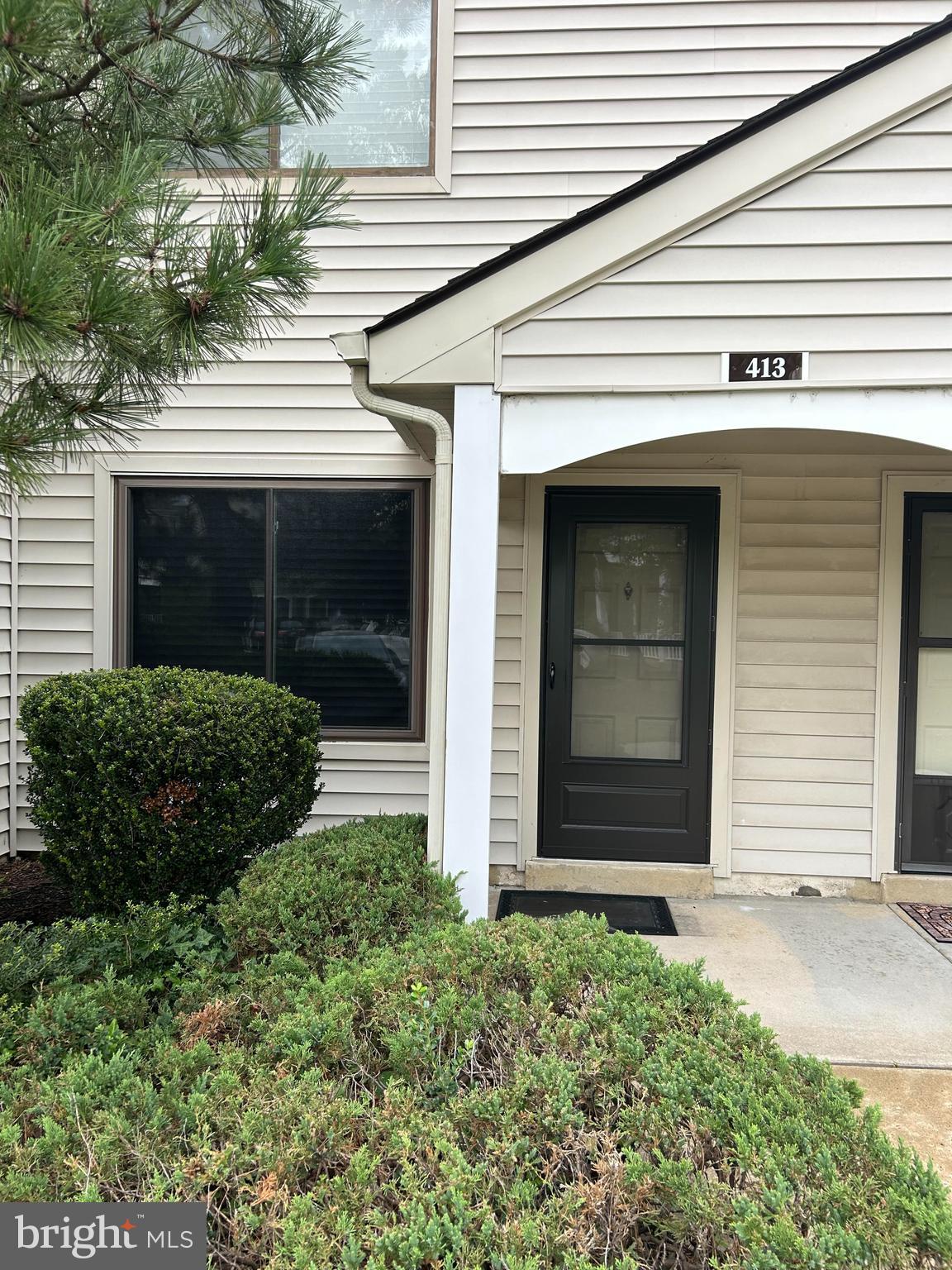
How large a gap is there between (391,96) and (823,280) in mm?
3085

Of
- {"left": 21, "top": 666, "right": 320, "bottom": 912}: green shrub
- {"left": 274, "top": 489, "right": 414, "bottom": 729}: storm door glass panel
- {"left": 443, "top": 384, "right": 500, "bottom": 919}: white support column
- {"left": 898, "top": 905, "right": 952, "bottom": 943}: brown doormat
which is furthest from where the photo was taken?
{"left": 274, "top": 489, "right": 414, "bottom": 729}: storm door glass panel

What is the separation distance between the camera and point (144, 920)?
3303mm

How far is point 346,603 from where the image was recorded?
5.14 meters

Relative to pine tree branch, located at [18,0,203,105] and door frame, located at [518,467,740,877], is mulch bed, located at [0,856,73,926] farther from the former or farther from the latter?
pine tree branch, located at [18,0,203,105]

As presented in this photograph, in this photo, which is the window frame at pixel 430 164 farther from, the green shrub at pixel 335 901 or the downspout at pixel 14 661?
the green shrub at pixel 335 901

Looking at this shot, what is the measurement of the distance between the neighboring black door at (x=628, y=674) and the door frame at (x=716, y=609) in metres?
0.05

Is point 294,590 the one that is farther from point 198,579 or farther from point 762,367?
point 762,367

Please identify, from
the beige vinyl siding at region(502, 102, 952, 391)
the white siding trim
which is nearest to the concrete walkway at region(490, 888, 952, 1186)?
the white siding trim

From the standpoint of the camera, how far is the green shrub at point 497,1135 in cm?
152

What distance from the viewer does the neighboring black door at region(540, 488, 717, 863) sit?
4828 millimetres

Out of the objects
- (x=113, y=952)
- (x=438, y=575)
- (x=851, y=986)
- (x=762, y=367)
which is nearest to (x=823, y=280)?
(x=762, y=367)

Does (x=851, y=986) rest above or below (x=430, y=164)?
below

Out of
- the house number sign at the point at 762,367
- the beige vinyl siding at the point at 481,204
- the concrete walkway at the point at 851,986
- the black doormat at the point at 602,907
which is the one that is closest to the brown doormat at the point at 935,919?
the concrete walkway at the point at 851,986

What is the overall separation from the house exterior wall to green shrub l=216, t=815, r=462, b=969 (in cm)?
165
